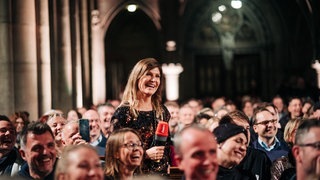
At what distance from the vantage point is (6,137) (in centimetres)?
852

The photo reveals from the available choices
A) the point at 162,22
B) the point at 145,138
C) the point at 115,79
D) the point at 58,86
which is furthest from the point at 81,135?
the point at 115,79

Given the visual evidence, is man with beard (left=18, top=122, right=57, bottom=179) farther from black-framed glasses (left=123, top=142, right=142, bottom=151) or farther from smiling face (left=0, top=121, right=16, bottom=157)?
smiling face (left=0, top=121, right=16, bottom=157)

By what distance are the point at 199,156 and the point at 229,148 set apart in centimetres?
140

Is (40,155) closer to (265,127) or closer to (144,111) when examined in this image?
(144,111)

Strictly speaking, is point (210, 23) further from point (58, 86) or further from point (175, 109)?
point (175, 109)

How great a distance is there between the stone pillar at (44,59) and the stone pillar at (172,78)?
17.1m

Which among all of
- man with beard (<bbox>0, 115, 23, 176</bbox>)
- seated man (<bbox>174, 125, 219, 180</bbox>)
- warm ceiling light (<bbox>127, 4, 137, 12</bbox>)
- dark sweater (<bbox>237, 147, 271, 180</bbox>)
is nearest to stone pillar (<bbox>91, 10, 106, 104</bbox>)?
warm ceiling light (<bbox>127, 4, 137, 12</bbox>)

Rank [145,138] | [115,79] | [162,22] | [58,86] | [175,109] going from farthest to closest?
[115,79] → [162,22] → [58,86] → [175,109] → [145,138]

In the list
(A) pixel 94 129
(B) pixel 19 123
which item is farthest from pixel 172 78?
(A) pixel 94 129

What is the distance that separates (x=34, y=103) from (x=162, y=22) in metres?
19.1

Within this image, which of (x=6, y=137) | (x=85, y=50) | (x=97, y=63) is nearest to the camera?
(x=6, y=137)

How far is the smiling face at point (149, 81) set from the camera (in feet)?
26.7

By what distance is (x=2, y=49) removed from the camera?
15.2 meters

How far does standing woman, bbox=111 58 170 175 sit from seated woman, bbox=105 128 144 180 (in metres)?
1.05
